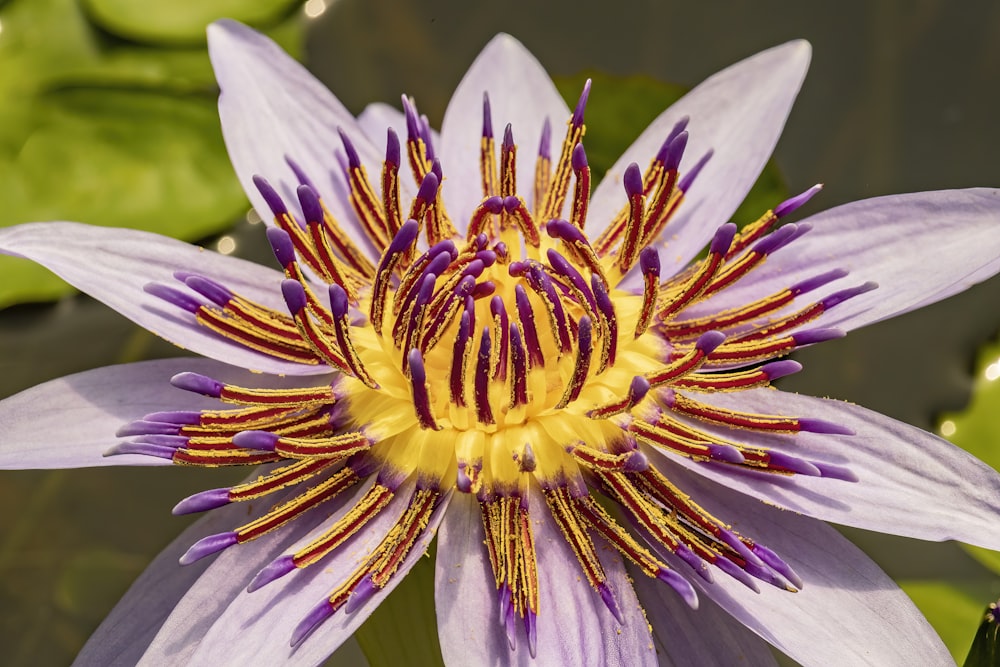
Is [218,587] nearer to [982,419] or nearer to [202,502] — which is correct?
[202,502]

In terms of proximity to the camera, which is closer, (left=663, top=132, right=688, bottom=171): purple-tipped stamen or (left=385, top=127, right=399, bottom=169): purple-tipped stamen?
(left=663, top=132, right=688, bottom=171): purple-tipped stamen

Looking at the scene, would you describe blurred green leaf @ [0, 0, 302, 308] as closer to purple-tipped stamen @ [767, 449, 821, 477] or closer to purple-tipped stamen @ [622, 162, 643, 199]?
purple-tipped stamen @ [622, 162, 643, 199]

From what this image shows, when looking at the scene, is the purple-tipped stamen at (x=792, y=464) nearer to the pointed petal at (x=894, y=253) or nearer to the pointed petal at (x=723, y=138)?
the pointed petal at (x=894, y=253)

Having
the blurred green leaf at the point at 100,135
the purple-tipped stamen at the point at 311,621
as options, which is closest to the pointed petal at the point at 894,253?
the purple-tipped stamen at the point at 311,621

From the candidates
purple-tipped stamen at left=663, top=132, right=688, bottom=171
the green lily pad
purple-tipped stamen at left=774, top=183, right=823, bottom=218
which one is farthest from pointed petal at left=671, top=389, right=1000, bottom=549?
the green lily pad

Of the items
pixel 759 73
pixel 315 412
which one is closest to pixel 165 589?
pixel 315 412

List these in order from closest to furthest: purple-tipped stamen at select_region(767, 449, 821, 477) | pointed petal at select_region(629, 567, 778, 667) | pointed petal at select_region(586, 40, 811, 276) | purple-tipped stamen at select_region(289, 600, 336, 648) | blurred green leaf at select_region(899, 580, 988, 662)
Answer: purple-tipped stamen at select_region(289, 600, 336, 648) → purple-tipped stamen at select_region(767, 449, 821, 477) → pointed petal at select_region(629, 567, 778, 667) → pointed petal at select_region(586, 40, 811, 276) → blurred green leaf at select_region(899, 580, 988, 662)

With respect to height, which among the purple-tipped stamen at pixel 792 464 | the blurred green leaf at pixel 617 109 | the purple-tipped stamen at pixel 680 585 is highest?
the blurred green leaf at pixel 617 109
